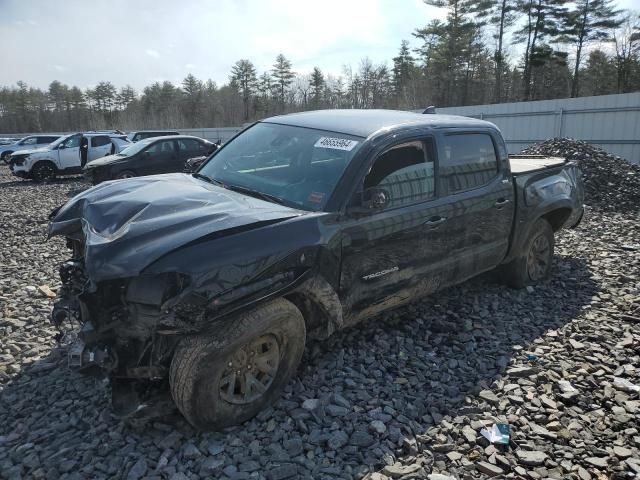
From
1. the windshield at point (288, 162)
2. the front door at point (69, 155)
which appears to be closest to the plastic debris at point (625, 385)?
the windshield at point (288, 162)

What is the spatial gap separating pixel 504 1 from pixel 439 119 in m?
39.7

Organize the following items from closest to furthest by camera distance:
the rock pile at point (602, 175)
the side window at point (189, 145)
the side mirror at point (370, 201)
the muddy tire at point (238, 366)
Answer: the muddy tire at point (238, 366), the side mirror at point (370, 201), the rock pile at point (602, 175), the side window at point (189, 145)

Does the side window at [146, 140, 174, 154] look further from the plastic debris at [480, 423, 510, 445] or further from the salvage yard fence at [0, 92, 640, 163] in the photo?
the plastic debris at [480, 423, 510, 445]

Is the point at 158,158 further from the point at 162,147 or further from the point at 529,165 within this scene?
the point at 529,165

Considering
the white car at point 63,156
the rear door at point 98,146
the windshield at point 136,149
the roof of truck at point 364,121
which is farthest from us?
the rear door at point 98,146

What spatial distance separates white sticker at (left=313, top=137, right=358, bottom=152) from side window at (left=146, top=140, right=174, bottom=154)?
1193 cm

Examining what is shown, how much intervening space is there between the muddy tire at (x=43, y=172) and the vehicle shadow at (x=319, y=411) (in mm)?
16734

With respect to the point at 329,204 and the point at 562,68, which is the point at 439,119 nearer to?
the point at 329,204

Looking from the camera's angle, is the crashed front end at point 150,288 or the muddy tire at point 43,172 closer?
the crashed front end at point 150,288

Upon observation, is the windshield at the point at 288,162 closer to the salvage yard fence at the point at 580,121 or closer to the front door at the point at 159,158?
the front door at the point at 159,158

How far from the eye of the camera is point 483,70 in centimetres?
4241

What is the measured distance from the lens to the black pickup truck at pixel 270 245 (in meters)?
2.69

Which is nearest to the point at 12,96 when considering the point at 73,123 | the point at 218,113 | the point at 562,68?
the point at 73,123

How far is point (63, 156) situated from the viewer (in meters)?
18.4
